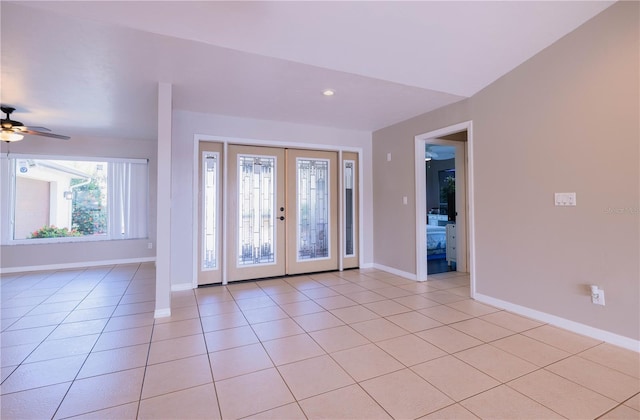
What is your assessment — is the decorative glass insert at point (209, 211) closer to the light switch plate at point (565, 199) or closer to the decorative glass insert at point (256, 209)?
the decorative glass insert at point (256, 209)

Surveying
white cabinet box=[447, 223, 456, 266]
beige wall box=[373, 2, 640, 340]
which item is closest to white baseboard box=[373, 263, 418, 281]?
beige wall box=[373, 2, 640, 340]

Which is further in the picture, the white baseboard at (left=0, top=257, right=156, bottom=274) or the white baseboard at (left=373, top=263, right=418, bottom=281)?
the white baseboard at (left=0, top=257, right=156, bottom=274)

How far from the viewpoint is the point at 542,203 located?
2.89 metres

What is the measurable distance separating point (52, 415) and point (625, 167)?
4.11 metres

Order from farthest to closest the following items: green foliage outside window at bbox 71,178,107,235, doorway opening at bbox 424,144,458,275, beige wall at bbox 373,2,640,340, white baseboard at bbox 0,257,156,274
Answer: green foliage outside window at bbox 71,178,107,235 → doorway opening at bbox 424,144,458,275 → white baseboard at bbox 0,257,156,274 → beige wall at bbox 373,2,640,340

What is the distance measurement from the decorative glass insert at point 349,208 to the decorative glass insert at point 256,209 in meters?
1.28

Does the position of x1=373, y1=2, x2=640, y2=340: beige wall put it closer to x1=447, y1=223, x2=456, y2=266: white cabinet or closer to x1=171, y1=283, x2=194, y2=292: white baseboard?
x1=447, y1=223, x2=456, y2=266: white cabinet

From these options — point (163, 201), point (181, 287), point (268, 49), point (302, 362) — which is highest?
point (268, 49)

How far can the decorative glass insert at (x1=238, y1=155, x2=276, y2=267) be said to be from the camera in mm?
4445

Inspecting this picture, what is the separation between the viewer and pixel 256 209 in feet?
14.9

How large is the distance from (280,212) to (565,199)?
11.2 feet

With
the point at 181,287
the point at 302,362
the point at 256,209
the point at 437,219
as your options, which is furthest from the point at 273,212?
the point at 437,219

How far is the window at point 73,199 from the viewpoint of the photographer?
524 cm

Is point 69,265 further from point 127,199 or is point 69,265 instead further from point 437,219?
point 437,219
